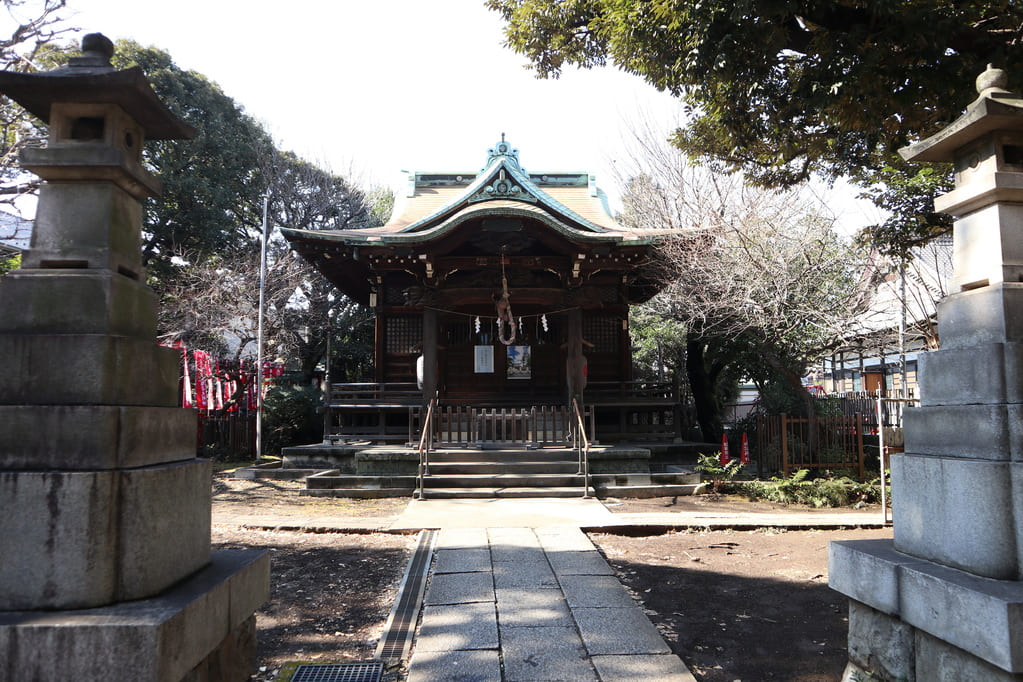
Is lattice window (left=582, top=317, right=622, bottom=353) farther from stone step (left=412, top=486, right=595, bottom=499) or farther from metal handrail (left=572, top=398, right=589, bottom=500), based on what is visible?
stone step (left=412, top=486, right=595, bottom=499)

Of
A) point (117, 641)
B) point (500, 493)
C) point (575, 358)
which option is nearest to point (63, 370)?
point (117, 641)

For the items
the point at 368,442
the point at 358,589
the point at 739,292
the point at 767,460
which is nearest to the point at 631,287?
the point at 739,292

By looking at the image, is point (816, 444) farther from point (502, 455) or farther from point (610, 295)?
point (610, 295)

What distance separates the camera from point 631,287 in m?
15.3

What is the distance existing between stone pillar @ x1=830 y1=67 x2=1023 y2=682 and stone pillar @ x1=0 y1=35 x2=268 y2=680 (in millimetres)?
3062

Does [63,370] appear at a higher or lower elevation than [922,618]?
higher

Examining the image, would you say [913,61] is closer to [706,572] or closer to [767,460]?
[706,572]

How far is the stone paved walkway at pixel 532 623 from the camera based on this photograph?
3340 mm

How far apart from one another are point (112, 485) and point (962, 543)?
3.59m

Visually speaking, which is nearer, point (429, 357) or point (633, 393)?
point (429, 357)

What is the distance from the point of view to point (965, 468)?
8.65 feet

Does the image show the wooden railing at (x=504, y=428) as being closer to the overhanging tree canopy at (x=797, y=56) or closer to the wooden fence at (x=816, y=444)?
the wooden fence at (x=816, y=444)

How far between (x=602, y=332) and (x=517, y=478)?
5.72 meters

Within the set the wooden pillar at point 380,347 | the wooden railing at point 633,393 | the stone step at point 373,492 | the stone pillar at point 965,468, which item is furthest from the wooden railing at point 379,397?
the stone pillar at point 965,468
